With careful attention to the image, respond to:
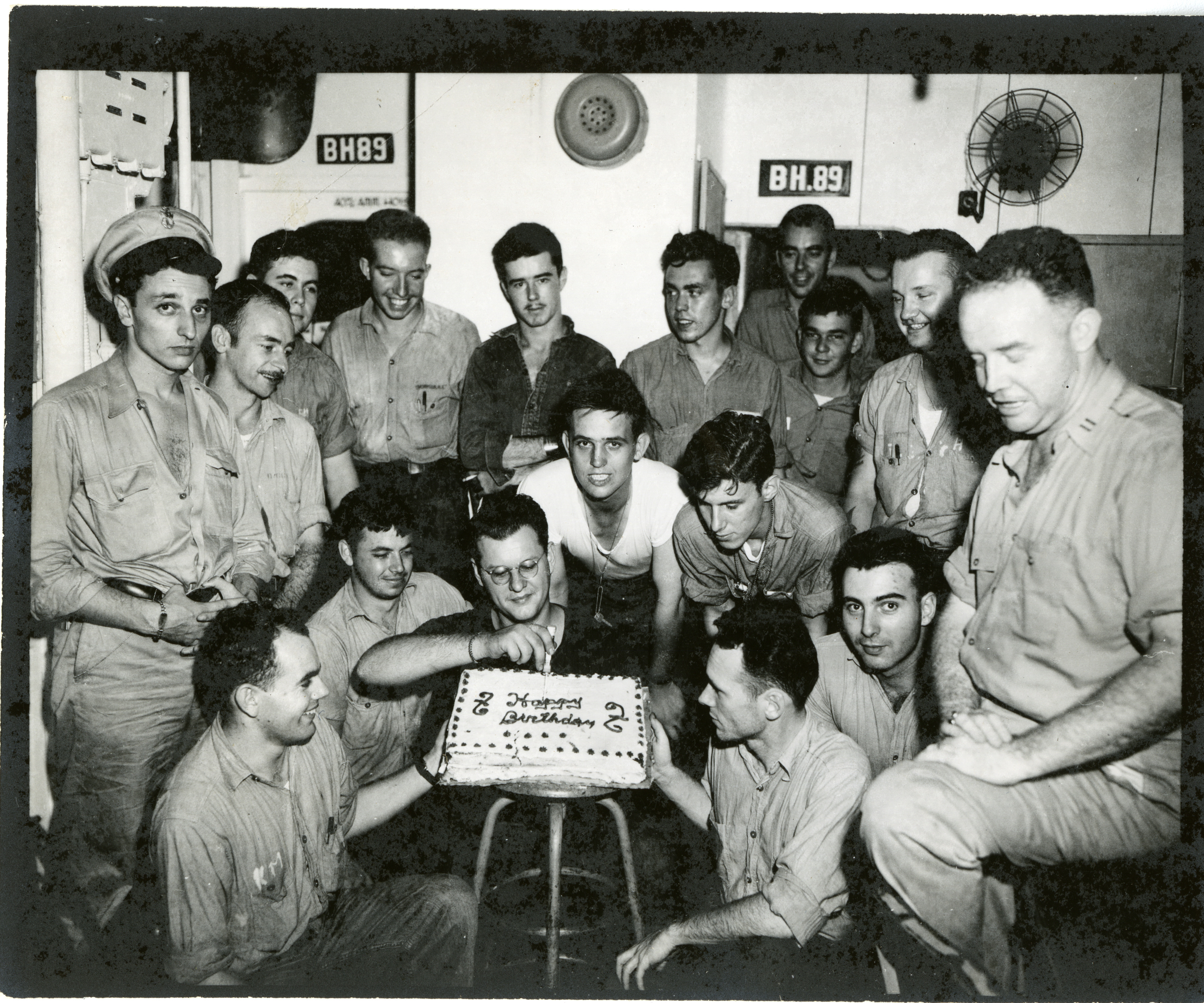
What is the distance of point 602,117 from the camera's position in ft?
12.5

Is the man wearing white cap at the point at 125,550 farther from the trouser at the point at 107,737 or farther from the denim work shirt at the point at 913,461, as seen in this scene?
the denim work shirt at the point at 913,461

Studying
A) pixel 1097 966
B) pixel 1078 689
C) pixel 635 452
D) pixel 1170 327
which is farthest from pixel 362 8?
pixel 1097 966

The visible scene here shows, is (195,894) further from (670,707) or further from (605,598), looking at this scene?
(605,598)

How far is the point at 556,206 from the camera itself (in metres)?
4.07

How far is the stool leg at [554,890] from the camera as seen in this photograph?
7.43 ft

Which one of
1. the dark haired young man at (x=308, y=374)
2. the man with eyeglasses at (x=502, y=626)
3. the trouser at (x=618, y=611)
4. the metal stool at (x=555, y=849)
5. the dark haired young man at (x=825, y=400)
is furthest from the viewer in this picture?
the dark haired young man at (x=825, y=400)

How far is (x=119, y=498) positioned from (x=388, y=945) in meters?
1.38

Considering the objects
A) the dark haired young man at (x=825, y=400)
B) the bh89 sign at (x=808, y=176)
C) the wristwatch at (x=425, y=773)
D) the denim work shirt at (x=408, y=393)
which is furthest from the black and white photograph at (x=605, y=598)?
the bh89 sign at (x=808, y=176)

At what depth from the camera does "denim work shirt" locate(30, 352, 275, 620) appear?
2.43m

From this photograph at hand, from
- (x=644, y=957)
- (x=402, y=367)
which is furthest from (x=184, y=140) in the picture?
(x=644, y=957)

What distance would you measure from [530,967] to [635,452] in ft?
5.63

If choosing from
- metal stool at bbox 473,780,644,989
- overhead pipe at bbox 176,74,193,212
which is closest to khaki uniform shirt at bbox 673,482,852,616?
metal stool at bbox 473,780,644,989

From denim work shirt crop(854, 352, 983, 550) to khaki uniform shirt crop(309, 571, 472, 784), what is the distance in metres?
1.64

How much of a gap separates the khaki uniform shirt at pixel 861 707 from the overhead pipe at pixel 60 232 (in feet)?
7.51
